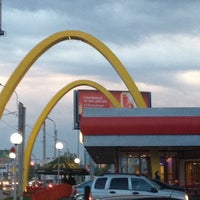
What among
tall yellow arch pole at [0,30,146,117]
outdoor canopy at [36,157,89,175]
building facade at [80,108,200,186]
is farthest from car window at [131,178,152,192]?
tall yellow arch pole at [0,30,146,117]

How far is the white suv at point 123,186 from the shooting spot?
71.2 feet

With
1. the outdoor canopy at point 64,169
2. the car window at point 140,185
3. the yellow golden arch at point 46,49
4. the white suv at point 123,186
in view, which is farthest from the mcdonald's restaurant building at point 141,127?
the yellow golden arch at point 46,49

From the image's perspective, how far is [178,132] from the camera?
1185 inches

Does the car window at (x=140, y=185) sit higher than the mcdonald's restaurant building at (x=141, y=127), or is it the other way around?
the mcdonald's restaurant building at (x=141, y=127)

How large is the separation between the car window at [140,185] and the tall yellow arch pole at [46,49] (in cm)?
2356

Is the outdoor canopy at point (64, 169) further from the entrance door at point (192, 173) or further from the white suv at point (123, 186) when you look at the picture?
the white suv at point (123, 186)

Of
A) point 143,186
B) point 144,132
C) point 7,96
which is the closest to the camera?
point 143,186

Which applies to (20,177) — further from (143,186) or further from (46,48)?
(46,48)

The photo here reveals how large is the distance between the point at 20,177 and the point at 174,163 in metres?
10.4

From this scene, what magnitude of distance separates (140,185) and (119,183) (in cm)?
95

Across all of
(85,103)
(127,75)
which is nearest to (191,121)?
(127,75)

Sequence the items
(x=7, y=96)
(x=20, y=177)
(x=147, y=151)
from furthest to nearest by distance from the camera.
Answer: (x=7, y=96) → (x=147, y=151) → (x=20, y=177)

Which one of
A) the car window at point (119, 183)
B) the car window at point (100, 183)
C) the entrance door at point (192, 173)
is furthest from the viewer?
the entrance door at point (192, 173)

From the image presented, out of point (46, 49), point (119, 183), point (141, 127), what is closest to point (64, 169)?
point (46, 49)
